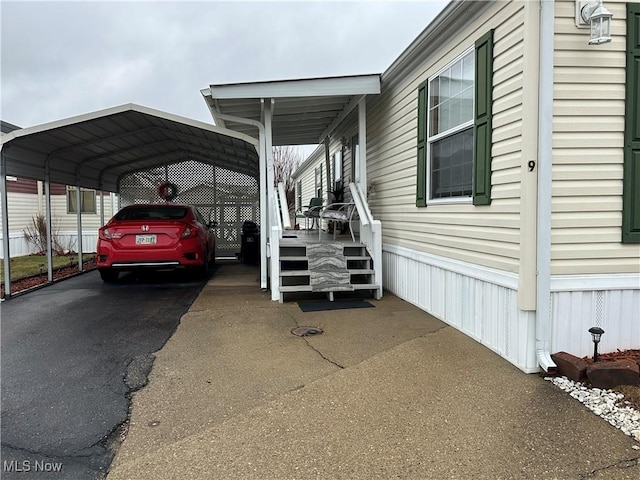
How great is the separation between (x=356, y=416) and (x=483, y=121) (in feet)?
9.29

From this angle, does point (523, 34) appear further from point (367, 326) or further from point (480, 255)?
point (367, 326)

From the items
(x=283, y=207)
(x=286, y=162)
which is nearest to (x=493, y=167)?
(x=283, y=207)

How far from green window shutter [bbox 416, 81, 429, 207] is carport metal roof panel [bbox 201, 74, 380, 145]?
1.41 m

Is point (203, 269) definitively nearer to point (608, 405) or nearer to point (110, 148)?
point (110, 148)

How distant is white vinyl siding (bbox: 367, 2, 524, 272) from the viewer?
3514 mm

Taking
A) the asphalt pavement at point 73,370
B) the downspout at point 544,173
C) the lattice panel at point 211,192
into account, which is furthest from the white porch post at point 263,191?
the lattice panel at point 211,192

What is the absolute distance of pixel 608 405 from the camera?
277 centimetres

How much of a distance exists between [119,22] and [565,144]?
45.1ft

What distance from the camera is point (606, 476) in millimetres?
2088

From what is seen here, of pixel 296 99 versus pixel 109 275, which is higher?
pixel 296 99

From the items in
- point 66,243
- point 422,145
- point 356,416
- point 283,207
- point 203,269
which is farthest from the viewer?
point 66,243

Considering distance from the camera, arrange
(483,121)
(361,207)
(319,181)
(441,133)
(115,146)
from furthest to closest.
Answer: (319,181), (115,146), (361,207), (441,133), (483,121)

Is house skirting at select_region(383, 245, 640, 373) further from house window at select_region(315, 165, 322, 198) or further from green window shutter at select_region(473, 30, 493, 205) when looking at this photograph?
house window at select_region(315, 165, 322, 198)

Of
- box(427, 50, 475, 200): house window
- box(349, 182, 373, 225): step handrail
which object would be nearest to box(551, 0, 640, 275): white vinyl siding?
box(427, 50, 475, 200): house window
